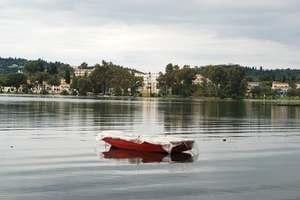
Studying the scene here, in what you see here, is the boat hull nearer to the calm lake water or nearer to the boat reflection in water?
the boat reflection in water

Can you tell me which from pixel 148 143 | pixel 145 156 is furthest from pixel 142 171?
pixel 148 143

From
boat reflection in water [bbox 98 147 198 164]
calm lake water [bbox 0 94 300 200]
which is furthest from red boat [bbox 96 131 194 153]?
calm lake water [bbox 0 94 300 200]

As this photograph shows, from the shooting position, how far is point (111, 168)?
80.7 ft

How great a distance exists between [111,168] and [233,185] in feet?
22.5

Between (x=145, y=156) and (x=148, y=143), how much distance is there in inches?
51.7

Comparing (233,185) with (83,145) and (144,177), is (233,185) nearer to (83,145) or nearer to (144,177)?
(144,177)

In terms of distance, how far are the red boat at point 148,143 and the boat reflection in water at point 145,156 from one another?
1.17 feet

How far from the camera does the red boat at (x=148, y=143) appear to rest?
29469 millimetres

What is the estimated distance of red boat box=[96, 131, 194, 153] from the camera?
96.7 ft

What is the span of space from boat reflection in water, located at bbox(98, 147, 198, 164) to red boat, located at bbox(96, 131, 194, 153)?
358 mm

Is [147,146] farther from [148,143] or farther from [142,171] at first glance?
[142,171]

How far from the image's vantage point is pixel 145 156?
94.3 feet

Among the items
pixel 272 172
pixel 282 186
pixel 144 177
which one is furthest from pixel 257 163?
pixel 144 177

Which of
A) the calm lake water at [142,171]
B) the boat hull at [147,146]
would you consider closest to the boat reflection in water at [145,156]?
the calm lake water at [142,171]
